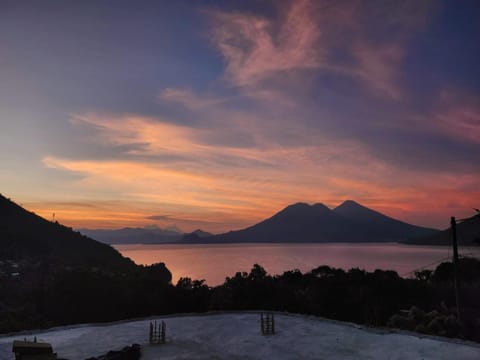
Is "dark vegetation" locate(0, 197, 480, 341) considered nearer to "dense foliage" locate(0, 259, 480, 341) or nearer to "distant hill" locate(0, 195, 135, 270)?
"dense foliage" locate(0, 259, 480, 341)

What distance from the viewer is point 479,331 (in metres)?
40.2

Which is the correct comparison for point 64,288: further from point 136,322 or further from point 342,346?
point 342,346


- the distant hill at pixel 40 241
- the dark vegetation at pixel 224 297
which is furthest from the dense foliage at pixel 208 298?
the distant hill at pixel 40 241

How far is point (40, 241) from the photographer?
473 feet

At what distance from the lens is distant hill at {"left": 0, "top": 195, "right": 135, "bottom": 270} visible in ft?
433

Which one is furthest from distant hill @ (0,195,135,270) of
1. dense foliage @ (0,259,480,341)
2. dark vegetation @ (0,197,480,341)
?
dense foliage @ (0,259,480,341)

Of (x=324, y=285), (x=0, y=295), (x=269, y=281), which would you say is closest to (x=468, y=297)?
(x=324, y=285)

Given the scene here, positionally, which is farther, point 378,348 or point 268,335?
point 268,335

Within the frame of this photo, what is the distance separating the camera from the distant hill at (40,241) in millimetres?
132000

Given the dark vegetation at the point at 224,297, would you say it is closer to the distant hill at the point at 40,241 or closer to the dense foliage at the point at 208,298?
the dense foliage at the point at 208,298

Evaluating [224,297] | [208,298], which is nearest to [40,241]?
[208,298]

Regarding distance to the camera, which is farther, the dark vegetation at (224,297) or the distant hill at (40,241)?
the distant hill at (40,241)

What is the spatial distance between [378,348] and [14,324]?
124 ft

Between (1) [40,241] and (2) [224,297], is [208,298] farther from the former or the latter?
(1) [40,241]
